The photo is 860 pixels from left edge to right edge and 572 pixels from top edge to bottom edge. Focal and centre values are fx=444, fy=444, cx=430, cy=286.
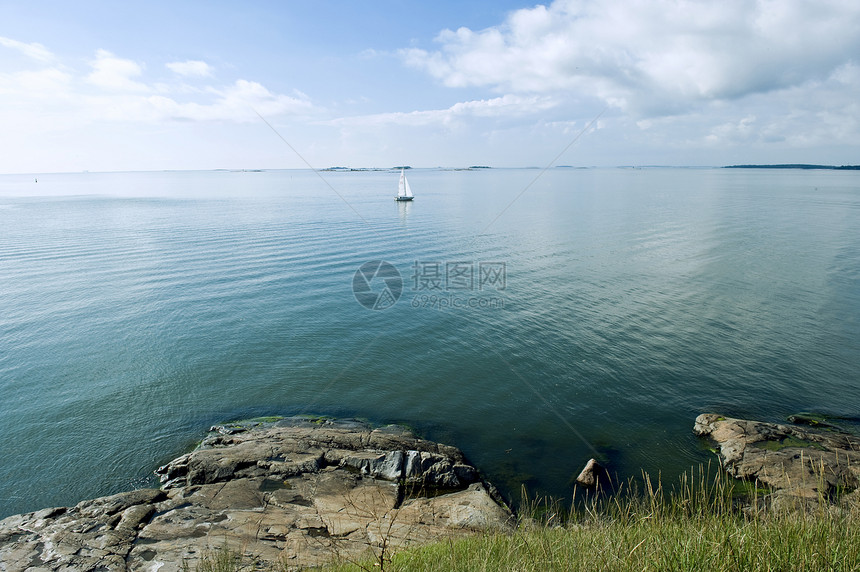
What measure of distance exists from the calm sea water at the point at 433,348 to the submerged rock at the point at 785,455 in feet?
3.26

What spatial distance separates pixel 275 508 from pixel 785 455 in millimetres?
16277

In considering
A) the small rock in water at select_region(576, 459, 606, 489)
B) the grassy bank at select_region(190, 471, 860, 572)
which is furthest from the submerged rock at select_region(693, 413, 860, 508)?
the grassy bank at select_region(190, 471, 860, 572)

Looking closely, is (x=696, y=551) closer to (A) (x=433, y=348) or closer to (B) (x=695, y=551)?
(B) (x=695, y=551)

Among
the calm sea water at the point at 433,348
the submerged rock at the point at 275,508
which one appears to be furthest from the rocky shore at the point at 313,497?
the calm sea water at the point at 433,348

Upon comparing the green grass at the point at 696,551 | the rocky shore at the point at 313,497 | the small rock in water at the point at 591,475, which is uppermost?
the green grass at the point at 696,551

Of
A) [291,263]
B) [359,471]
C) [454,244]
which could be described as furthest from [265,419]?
[454,244]

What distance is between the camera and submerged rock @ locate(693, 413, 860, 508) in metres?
13.2

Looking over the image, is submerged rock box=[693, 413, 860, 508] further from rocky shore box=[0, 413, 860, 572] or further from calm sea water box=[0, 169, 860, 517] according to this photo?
calm sea water box=[0, 169, 860, 517]

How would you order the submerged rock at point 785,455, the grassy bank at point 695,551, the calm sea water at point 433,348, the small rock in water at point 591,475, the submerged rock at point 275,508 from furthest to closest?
the calm sea water at point 433,348 < the small rock in water at point 591,475 < the submerged rock at point 785,455 < the submerged rock at point 275,508 < the grassy bank at point 695,551

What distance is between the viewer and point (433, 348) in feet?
79.3

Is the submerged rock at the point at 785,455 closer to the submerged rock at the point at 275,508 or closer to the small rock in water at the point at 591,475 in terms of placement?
the small rock in water at the point at 591,475

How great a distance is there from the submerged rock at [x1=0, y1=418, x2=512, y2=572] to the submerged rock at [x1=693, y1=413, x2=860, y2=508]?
27.9 feet

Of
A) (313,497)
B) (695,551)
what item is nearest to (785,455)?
(695,551)

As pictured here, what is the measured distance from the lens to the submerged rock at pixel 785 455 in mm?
13203
